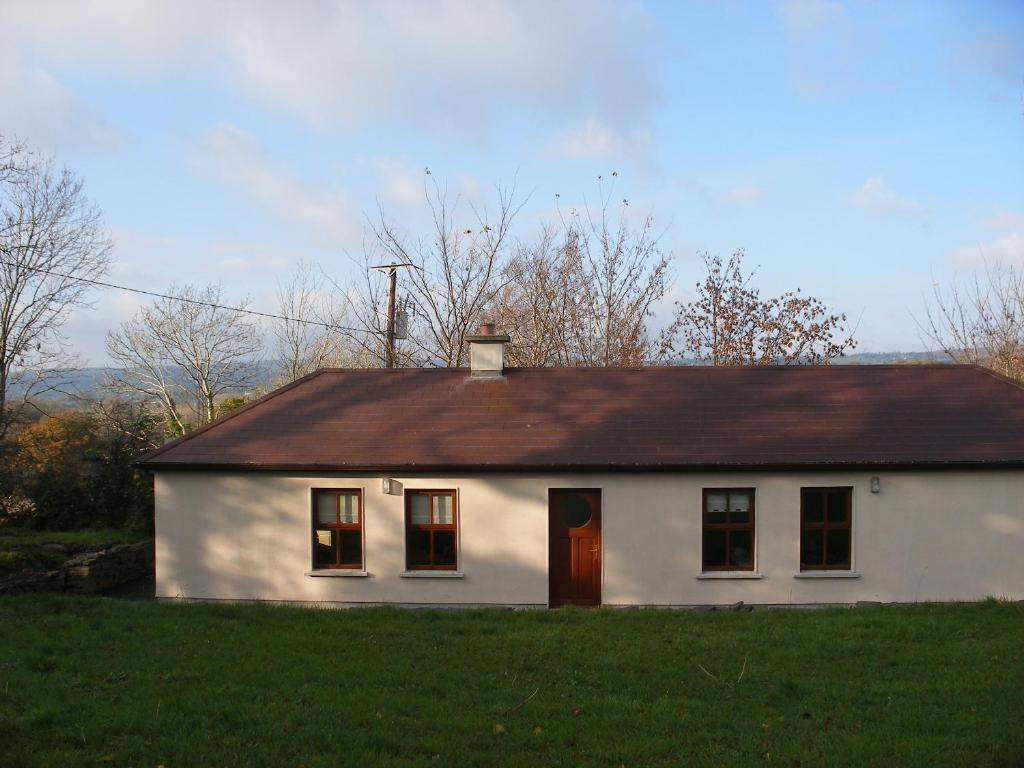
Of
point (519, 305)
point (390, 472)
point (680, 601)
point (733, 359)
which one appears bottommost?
point (680, 601)

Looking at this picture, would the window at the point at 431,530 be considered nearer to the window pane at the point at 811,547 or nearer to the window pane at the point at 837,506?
the window pane at the point at 811,547

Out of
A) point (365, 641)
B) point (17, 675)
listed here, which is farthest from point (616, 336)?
point (17, 675)

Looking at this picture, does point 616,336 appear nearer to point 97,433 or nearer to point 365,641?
point 97,433


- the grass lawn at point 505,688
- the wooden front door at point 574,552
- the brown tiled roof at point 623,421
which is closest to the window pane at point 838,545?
the brown tiled roof at point 623,421

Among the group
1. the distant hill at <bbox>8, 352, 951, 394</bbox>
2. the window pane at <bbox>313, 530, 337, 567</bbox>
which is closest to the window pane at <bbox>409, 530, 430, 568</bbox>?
the window pane at <bbox>313, 530, 337, 567</bbox>

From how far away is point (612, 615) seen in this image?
12.5 metres

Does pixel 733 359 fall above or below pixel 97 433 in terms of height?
above

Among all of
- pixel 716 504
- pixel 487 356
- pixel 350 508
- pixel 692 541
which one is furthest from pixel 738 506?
pixel 350 508

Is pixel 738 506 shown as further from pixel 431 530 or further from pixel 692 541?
pixel 431 530

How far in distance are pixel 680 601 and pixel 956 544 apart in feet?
16.1

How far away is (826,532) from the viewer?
14312 mm

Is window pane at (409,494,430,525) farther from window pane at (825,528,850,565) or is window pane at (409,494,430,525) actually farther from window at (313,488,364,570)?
window pane at (825,528,850,565)

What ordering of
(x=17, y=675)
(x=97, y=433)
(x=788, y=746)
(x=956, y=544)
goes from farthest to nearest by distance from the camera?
(x=97, y=433) < (x=956, y=544) < (x=17, y=675) < (x=788, y=746)

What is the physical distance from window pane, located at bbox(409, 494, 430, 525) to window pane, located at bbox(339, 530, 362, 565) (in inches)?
41.9
